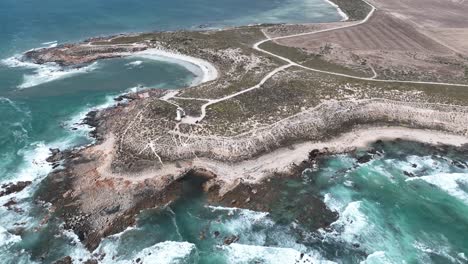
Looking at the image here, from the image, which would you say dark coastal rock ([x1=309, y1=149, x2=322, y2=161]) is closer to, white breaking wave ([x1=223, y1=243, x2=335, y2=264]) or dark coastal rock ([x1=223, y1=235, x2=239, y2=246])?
white breaking wave ([x1=223, y1=243, x2=335, y2=264])

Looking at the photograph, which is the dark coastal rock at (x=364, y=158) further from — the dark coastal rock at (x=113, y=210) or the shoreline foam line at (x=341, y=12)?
the shoreline foam line at (x=341, y=12)

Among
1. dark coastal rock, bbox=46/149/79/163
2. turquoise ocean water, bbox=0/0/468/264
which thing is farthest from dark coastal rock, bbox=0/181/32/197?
dark coastal rock, bbox=46/149/79/163

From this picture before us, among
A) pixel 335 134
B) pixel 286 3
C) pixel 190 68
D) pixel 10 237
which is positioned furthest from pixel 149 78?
pixel 286 3

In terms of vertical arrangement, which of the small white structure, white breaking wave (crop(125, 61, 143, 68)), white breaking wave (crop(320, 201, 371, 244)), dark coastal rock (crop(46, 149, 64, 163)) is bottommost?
white breaking wave (crop(320, 201, 371, 244))

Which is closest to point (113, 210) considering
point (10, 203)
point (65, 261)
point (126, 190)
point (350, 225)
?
point (126, 190)

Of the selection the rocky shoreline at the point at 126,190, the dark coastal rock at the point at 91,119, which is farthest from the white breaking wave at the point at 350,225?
the dark coastal rock at the point at 91,119

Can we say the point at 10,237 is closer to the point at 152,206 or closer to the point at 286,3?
the point at 152,206

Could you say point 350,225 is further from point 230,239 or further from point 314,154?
point 314,154
